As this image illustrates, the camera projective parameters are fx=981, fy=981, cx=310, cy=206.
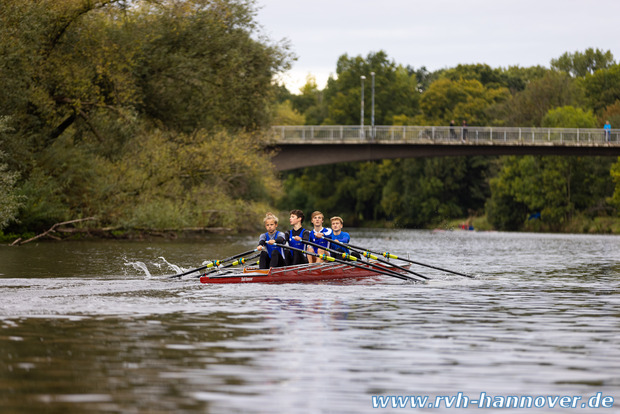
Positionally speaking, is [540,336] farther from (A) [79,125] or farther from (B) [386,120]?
(B) [386,120]

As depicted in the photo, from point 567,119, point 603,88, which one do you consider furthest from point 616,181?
point 603,88

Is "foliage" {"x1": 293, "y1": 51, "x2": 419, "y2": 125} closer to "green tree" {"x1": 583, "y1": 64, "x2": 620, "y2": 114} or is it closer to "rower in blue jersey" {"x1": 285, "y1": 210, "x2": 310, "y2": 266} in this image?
"green tree" {"x1": 583, "y1": 64, "x2": 620, "y2": 114}

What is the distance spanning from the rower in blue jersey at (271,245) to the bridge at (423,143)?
43496 mm

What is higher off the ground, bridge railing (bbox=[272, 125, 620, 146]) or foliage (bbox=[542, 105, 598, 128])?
foliage (bbox=[542, 105, 598, 128])

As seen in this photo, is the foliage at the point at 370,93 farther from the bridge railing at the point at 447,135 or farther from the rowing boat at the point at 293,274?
the rowing boat at the point at 293,274

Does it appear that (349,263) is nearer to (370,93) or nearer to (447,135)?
(447,135)

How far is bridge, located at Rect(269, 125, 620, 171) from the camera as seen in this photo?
64.9 m

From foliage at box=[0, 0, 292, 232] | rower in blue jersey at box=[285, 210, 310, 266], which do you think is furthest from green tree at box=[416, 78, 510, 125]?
rower in blue jersey at box=[285, 210, 310, 266]


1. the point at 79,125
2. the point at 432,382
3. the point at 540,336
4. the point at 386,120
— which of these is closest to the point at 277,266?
the point at 540,336

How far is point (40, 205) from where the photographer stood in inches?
1410

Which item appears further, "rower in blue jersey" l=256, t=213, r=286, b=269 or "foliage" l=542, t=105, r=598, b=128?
"foliage" l=542, t=105, r=598, b=128

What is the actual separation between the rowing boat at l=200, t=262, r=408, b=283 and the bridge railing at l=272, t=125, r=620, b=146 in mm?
43796

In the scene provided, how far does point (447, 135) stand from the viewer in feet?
217

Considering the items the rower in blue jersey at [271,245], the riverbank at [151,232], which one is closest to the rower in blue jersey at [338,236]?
the rower in blue jersey at [271,245]
